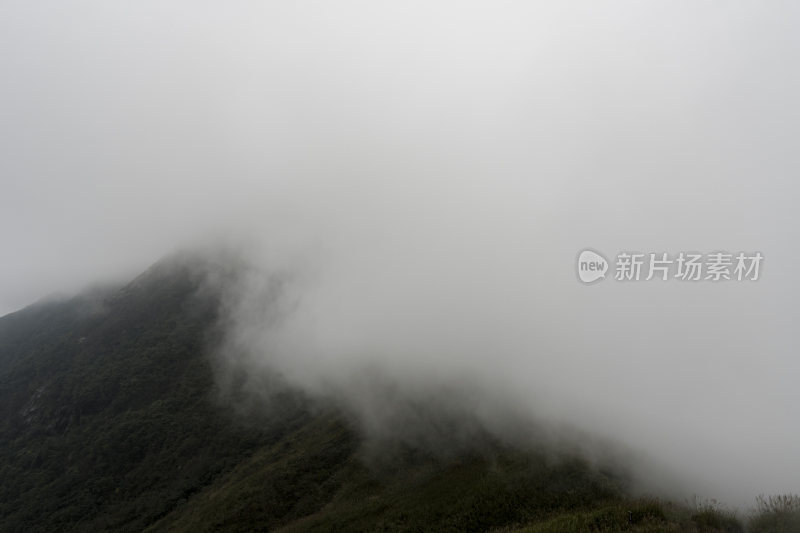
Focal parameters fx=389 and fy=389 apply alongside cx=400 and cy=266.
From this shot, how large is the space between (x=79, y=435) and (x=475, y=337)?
174439 mm

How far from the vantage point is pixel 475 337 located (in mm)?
127750

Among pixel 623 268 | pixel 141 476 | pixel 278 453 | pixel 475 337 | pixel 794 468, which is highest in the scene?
pixel 623 268

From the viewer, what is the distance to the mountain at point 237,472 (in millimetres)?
49406

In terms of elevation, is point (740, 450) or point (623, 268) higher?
point (623, 268)

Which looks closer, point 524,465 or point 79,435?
point 524,465

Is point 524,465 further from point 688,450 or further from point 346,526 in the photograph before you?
point 346,526

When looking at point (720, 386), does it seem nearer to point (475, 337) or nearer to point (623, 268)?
point (623, 268)

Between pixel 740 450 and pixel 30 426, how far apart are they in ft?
853

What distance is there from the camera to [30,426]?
18238cm

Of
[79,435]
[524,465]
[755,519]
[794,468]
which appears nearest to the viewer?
[755,519]

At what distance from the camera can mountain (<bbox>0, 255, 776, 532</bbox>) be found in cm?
4941

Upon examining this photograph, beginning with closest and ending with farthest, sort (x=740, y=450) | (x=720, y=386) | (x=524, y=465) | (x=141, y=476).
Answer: (x=740, y=450) → (x=524, y=465) → (x=720, y=386) → (x=141, y=476)

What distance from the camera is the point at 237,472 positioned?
110 meters

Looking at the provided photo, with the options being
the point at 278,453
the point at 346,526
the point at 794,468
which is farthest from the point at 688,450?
the point at 278,453
